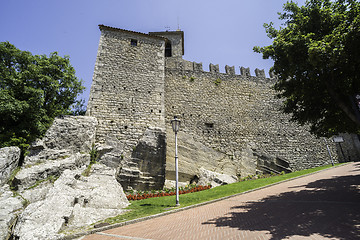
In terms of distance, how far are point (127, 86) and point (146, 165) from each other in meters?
6.28

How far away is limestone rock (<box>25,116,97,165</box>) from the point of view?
839 cm

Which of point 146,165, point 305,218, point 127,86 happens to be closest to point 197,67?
point 127,86

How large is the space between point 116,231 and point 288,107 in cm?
846

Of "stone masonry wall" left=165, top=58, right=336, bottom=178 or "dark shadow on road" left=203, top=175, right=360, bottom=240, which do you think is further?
"stone masonry wall" left=165, top=58, right=336, bottom=178

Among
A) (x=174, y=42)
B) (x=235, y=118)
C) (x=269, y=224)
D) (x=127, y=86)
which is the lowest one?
(x=269, y=224)

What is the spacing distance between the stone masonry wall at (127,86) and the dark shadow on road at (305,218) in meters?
7.81

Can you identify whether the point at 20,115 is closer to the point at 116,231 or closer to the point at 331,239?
the point at 116,231

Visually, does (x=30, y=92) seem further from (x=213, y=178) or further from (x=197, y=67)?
(x=197, y=67)

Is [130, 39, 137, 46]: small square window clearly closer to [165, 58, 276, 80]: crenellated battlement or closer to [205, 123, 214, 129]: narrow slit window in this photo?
[165, 58, 276, 80]: crenellated battlement

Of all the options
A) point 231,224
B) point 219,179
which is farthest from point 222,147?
point 231,224

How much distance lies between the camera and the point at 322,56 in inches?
204

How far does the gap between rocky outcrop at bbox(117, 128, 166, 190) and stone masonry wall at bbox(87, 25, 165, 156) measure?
24.3 inches

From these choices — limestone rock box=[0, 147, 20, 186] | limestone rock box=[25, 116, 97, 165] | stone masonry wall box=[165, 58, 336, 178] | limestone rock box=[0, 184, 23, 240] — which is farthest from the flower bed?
limestone rock box=[0, 147, 20, 186]

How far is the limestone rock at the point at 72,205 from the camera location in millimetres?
4598
